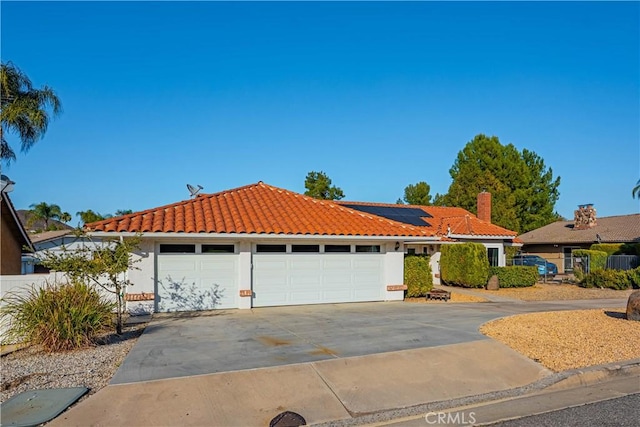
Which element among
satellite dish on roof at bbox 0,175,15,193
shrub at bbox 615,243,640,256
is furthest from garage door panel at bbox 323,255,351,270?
shrub at bbox 615,243,640,256

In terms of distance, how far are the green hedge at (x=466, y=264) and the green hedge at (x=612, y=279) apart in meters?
6.32

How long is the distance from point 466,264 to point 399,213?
7.03 metres

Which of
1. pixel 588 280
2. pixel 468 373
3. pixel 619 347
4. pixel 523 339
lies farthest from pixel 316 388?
Answer: pixel 588 280

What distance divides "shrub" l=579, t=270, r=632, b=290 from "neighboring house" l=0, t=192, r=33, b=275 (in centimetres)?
2750

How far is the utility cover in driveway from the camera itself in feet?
18.7

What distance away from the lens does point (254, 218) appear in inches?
625

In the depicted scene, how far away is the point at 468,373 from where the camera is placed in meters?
7.83

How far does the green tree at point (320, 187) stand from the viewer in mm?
41812

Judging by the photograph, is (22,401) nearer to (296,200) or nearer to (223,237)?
(223,237)

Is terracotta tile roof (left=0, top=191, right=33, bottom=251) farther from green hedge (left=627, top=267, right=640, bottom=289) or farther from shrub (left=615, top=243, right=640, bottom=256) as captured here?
shrub (left=615, top=243, right=640, bottom=256)

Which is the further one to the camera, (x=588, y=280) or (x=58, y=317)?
(x=588, y=280)

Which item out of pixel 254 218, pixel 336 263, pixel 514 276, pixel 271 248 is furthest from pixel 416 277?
pixel 514 276

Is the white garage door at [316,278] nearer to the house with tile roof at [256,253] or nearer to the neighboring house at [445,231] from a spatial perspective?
the house with tile roof at [256,253]

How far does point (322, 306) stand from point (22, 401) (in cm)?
1009
